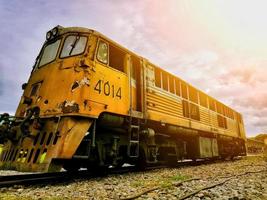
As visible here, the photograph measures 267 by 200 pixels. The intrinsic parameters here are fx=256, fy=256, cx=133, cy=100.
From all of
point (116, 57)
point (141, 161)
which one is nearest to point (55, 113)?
point (116, 57)

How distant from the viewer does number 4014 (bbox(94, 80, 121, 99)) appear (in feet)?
20.3

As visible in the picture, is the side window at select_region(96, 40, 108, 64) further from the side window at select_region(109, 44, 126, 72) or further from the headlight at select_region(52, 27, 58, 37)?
the headlight at select_region(52, 27, 58, 37)

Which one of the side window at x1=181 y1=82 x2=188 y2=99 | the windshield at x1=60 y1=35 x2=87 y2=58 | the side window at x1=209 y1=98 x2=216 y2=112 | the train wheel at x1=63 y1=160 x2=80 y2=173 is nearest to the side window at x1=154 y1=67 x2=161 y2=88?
the side window at x1=181 y1=82 x2=188 y2=99

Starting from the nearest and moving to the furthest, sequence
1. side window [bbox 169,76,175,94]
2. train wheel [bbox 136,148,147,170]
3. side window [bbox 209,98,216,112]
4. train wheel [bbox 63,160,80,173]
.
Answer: train wheel [bbox 63,160,80,173], train wheel [bbox 136,148,147,170], side window [bbox 169,76,175,94], side window [bbox 209,98,216,112]

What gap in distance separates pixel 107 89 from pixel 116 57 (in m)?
1.21

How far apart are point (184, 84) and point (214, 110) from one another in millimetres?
4263

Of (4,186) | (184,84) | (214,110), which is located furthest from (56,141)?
(214,110)

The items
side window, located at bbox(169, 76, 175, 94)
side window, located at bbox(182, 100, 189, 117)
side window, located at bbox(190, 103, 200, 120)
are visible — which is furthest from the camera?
side window, located at bbox(190, 103, 200, 120)

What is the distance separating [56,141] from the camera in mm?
5305

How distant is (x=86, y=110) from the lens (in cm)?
571

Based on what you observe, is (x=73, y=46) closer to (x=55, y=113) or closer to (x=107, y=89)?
(x=107, y=89)

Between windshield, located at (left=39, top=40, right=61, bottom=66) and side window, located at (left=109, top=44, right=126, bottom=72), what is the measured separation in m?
1.48

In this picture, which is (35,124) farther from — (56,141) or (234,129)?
(234,129)

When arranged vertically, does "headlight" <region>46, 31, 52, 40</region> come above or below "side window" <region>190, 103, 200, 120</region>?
above
